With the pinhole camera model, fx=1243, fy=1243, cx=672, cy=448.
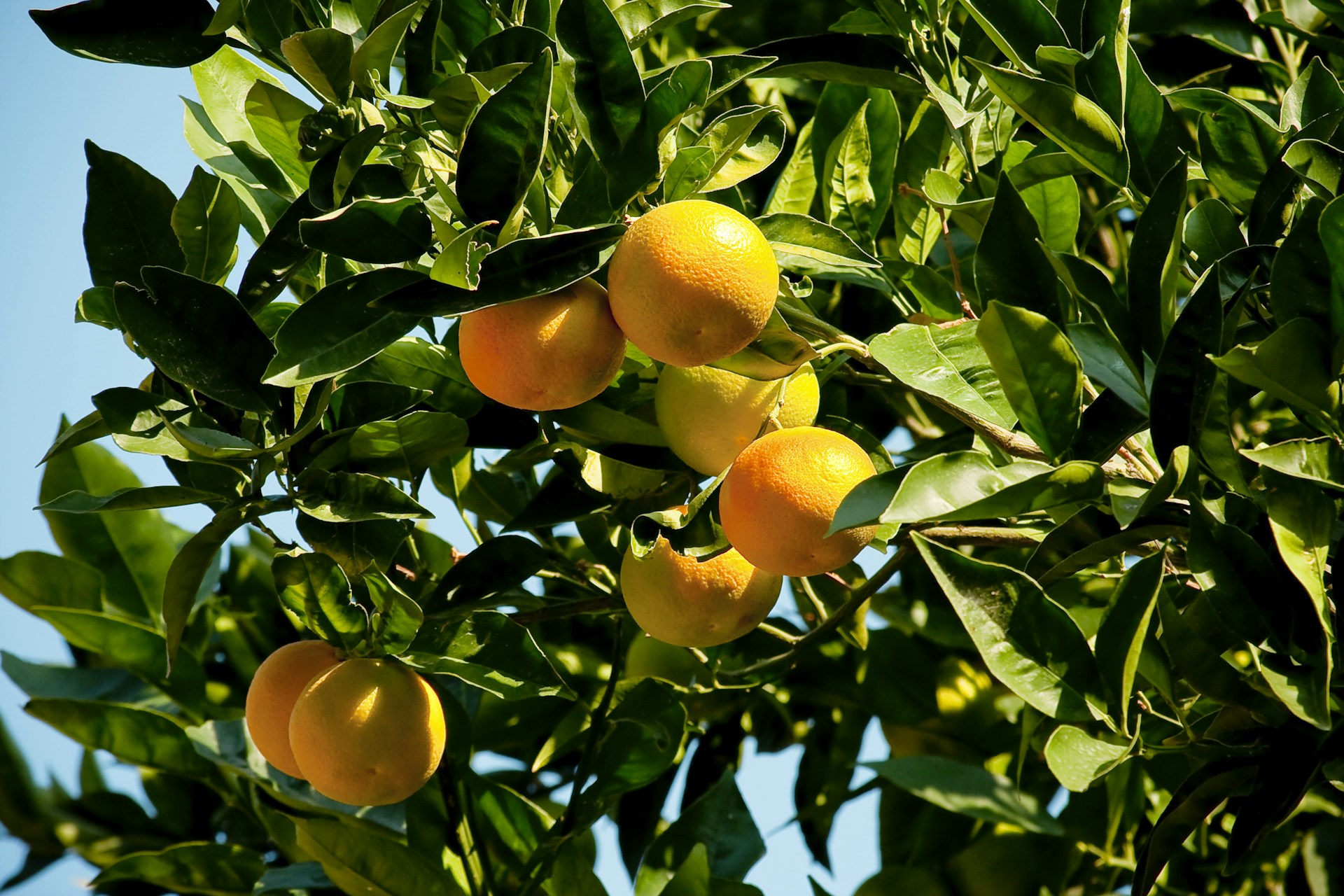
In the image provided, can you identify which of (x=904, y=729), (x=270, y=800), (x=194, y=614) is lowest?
(x=904, y=729)

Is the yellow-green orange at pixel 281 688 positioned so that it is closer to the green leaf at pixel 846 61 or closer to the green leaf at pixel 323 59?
the green leaf at pixel 323 59

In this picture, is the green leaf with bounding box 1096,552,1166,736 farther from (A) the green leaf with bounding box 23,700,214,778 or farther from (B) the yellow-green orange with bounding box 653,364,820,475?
(A) the green leaf with bounding box 23,700,214,778

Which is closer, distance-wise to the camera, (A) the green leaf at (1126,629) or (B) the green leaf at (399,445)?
(A) the green leaf at (1126,629)

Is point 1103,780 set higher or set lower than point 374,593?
lower

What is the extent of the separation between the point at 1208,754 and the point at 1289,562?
0.69ft

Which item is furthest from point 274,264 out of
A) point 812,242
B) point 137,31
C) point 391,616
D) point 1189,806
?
A: point 1189,806

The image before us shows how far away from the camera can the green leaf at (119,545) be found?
1.70 m

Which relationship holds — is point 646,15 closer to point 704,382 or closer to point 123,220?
point 704,382

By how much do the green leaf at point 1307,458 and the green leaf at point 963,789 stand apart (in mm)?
683

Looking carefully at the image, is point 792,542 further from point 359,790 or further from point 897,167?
point 897,167

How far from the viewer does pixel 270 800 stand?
1664 mm

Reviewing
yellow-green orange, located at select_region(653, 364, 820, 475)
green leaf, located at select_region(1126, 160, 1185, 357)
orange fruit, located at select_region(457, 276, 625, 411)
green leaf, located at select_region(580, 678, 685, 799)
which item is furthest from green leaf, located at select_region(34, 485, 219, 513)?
green leaf, located at select_region(1126, 160, 1185, 357)

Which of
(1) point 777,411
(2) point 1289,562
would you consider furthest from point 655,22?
(2) point 1289,562

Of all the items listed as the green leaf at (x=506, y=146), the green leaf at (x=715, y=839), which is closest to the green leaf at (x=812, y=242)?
the green leaf at (x=506, y=146)
